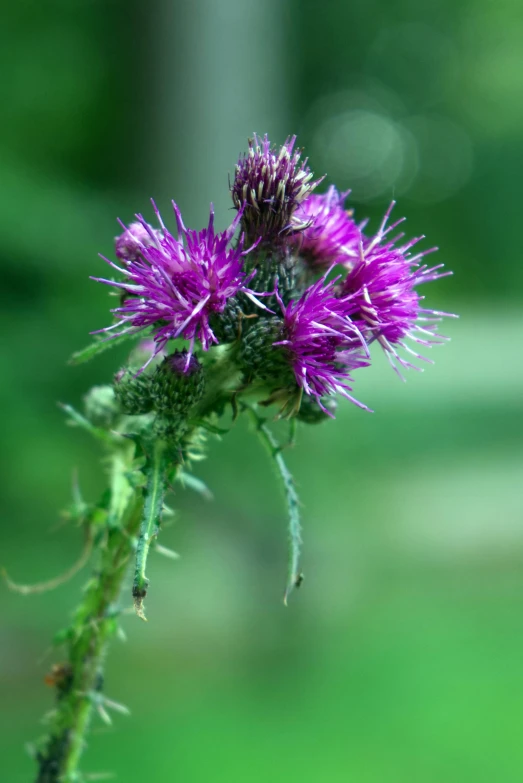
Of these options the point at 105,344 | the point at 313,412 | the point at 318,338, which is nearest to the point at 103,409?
the point at 105,344

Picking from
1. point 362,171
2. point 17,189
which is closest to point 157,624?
point 17,189

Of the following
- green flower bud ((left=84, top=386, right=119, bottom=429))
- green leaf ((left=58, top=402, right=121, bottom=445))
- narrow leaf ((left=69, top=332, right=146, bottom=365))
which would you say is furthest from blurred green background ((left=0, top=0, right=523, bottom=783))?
narrow leaf ((left=69, top=332, right=146, bottom=365))

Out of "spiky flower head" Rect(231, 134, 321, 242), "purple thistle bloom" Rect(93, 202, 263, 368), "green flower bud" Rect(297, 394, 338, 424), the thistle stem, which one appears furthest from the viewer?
"green flower bud" Rect(297, 394, 338, 424)

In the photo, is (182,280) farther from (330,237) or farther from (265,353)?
(330,237)

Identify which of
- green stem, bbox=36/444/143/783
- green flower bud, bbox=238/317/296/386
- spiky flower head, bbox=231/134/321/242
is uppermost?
spiky flower head, bbox=231/134/321/242

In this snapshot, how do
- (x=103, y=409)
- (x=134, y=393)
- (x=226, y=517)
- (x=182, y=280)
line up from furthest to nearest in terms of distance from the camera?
(x=226, y=517)
(x=103, y=409)
(x=134, y=393)
(x=182, y=280)

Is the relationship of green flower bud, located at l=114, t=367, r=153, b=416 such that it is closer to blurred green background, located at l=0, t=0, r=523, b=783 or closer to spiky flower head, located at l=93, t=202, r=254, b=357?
spiky flower head, located at l=93, t=202, r=254, b=357

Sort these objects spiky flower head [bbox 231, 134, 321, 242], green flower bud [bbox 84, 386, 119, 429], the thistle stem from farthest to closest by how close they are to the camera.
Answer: green flower bud [bbox 84, 386, 119, 429] → spiky flower head [bbox 231, 134, 321, 242] → the thistle stem
